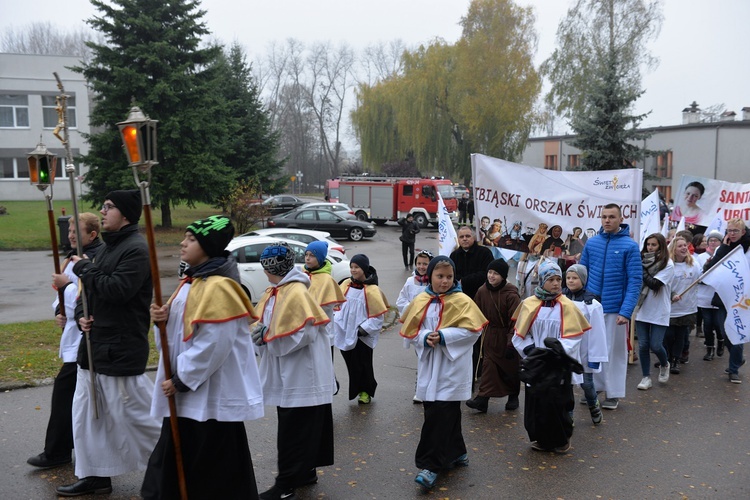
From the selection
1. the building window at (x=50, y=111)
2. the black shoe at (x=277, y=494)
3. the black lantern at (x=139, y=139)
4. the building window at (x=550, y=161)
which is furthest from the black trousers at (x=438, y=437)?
the building window at (x=50, y=111)

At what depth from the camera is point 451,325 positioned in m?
5.66

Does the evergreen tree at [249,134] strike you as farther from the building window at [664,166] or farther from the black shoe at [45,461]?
the black shoe at [45,461]

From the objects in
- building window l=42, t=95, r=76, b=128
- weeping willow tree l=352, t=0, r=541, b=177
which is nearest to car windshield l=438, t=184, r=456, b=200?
weeping willow tree l=352, t=0, r=541, b=177

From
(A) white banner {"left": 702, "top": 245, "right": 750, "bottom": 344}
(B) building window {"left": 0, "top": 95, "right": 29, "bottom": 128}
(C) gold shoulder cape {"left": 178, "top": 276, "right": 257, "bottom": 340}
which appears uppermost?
(B) building window {"left": 0, "top": 95, "right": 29, "bottom": 128}

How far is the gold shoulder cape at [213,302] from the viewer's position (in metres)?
4.25

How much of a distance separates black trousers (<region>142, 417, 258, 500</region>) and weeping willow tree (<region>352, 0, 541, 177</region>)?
146 ft

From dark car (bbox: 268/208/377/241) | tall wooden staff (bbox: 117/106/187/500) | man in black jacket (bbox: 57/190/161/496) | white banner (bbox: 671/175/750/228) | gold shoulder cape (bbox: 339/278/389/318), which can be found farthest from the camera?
dark car (bbox: 268/208/377/241)

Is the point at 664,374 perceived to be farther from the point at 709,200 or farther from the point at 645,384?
the point at 709,200

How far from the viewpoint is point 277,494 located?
519cm

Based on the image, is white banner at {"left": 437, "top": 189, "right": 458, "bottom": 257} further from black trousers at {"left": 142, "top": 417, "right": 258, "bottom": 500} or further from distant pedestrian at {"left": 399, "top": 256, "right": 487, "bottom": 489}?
black trousers at {"left": 142, "top": 417, "right": 258, "bottom": 500}

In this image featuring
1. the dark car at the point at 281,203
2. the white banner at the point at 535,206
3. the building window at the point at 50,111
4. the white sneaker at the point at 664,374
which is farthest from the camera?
the building window at the point at 50,111

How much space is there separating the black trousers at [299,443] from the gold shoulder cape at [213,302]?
130 cm

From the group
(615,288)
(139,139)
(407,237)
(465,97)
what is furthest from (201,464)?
(465,97)

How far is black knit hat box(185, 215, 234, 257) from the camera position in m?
4.37
